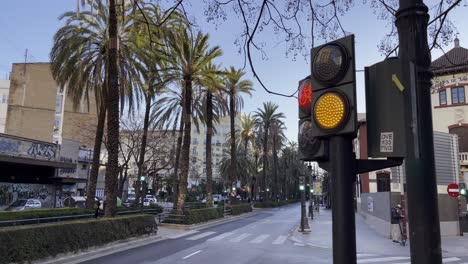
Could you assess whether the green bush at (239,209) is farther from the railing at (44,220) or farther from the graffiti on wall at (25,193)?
the graffiti on wall at (25,193)

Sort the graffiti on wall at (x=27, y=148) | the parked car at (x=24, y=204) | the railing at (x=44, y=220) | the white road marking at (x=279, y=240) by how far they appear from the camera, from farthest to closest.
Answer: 1. the parked car at (x=24, y=204)
2. the graffiti on wall at (x=27, y=148)
3. the white road marking at (x=279, y=240)
4. the railing at (x=44, y=220)

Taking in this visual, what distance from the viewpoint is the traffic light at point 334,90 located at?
9.58 ft

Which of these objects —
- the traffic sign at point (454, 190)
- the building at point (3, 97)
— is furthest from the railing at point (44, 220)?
the building at point (3, 97)

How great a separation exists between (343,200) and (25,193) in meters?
36.9

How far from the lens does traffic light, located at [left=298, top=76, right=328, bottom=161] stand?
10.3 ft

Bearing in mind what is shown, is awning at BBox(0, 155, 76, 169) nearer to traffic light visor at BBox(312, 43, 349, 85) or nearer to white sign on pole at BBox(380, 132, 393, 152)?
traffic light visor at BBox(312, 43, 349, 85)

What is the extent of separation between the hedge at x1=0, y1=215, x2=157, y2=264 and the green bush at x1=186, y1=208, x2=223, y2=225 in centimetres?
934

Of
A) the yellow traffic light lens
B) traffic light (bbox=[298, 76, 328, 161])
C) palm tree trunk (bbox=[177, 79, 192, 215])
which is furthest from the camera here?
palm tree trunk (bbox=[177, 79, 192, 215])

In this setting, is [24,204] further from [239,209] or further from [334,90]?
[334,90]

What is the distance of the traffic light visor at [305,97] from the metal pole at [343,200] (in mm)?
431

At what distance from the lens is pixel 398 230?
843 inches

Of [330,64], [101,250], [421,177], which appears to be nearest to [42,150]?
[101,250]

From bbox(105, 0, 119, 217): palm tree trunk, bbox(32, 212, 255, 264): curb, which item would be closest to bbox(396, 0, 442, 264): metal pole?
bbox(32, 212, 255, 264): curb

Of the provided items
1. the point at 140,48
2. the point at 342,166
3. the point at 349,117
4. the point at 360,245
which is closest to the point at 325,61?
the point at 349,117
